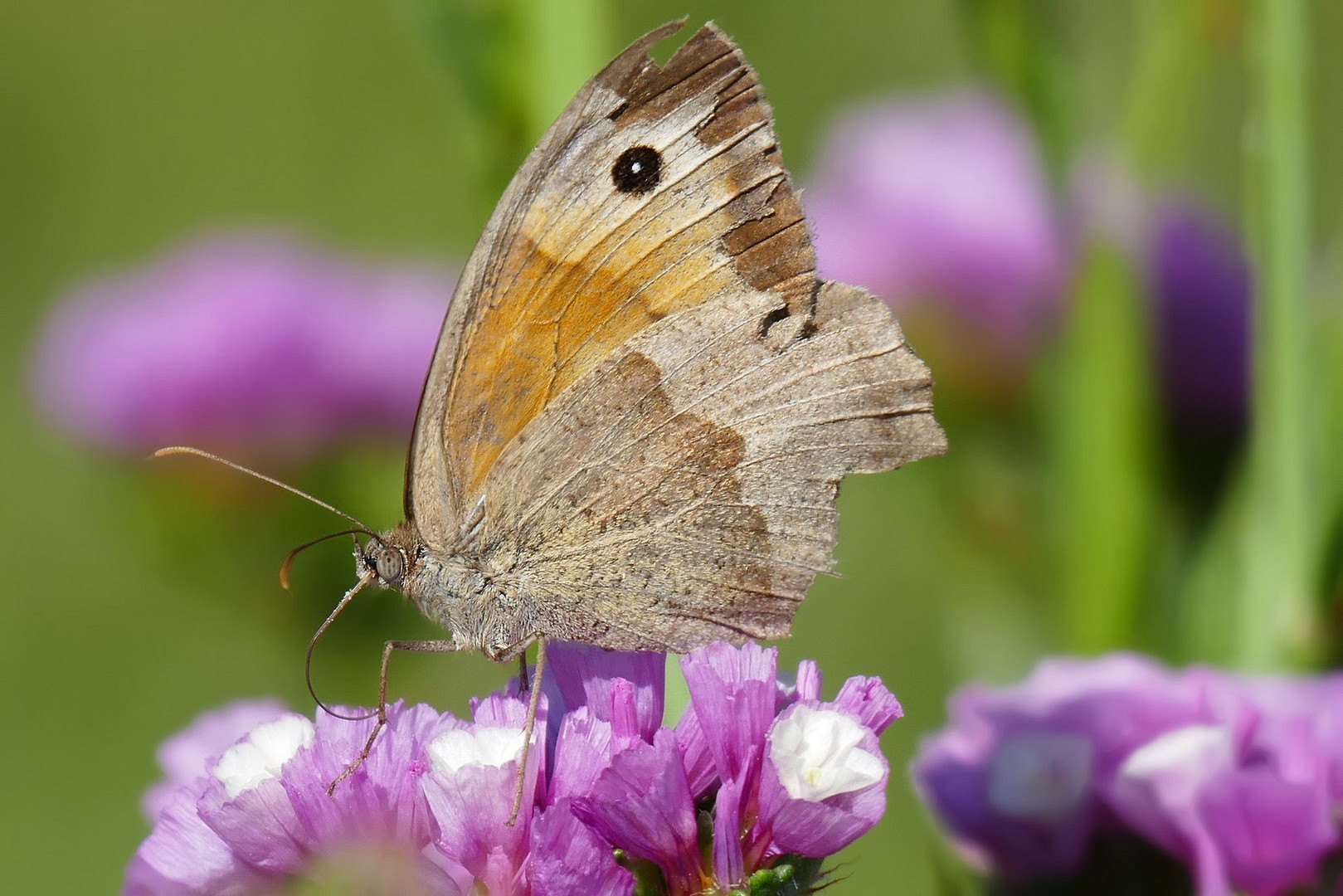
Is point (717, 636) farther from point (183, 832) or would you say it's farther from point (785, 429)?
point (183, 832)

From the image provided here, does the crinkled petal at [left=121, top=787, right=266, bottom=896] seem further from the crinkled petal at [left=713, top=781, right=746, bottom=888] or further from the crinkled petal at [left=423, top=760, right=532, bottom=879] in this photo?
the crinkled petal at [left=713, top=781, right=746, bottom=888]

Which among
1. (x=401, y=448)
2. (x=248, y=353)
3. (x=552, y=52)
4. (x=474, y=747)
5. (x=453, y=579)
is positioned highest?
(x=248, y=353)

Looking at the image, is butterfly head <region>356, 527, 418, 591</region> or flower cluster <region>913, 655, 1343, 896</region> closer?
flower cluster <region>913, 655, 1343, 896</region>

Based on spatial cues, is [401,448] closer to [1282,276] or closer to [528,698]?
[528,698]

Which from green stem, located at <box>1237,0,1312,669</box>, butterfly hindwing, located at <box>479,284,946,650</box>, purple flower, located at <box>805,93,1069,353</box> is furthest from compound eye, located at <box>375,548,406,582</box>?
purple flower, located at <box>805,93,1069,353</box>

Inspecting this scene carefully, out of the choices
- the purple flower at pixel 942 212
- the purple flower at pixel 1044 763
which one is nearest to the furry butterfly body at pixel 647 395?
the purple flower at pixel 1044 763

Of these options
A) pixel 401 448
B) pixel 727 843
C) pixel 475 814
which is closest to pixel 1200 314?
pixel 401 448
